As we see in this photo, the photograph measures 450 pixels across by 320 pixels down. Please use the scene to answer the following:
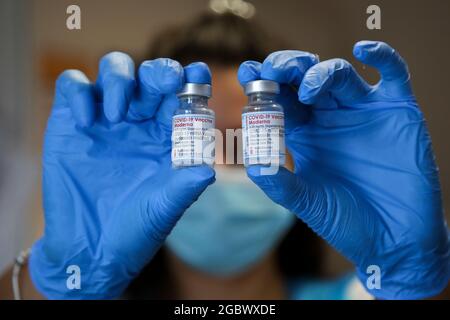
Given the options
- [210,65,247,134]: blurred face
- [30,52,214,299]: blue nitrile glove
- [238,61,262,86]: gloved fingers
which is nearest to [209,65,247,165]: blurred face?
[210,65,247,134]: blurred face

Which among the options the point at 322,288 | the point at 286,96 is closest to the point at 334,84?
the point at 286,96

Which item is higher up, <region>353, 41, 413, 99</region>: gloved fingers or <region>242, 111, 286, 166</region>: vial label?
<region>353, 41, 413, 99</region>: gloved fingers

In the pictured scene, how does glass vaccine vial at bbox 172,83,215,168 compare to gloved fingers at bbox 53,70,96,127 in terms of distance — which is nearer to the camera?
glass vaccine vial at bbox 172,83,215,168

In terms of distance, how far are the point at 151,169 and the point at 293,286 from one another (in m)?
0.85

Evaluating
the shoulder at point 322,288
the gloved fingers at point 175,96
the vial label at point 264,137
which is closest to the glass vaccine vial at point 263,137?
the vial label at point 264,137

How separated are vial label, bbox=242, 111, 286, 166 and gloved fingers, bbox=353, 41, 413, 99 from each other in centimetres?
21

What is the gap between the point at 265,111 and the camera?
2.20 feet

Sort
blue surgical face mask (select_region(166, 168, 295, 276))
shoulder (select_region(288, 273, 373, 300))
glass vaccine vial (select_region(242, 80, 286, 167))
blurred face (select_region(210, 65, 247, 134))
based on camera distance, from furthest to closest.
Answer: shoulder (select_region(288, 273, 373, 300)) → blurred face (select_region(210, 65, 247, 134)) → blue surgical face mask (select_region(166, 168, 295, 276)) → glass vaccine vial (select_region(242, 80, 286, 167))

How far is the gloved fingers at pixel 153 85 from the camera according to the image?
29.2 inches

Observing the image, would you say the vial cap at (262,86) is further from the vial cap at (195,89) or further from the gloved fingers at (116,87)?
the gloved fingers at (116,87)

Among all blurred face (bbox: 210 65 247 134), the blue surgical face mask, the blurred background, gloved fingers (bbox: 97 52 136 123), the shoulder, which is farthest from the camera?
the shoulder

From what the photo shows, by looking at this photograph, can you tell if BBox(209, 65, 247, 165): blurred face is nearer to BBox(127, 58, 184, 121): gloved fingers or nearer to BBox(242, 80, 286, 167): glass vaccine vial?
BBox(127, 58, 184, 121): gloved fingers

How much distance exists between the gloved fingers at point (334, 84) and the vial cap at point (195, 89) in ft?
0.54

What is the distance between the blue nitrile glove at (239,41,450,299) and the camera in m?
0.81
